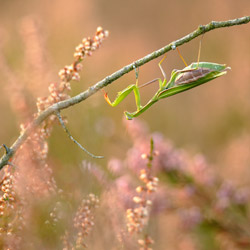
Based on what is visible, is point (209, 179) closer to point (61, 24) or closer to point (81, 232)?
point (81, 232)

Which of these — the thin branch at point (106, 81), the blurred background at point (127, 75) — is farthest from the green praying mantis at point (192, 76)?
the blurred background at point (127, 75)

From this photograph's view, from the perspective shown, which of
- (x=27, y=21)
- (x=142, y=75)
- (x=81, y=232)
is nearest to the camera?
(x=81, y=232)

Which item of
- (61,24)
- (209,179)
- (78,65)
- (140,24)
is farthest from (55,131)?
(140,24)

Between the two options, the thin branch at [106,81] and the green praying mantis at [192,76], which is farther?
the green praying mantis at [192,76]

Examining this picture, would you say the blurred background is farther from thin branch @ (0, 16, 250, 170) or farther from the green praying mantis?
the green praying mantis

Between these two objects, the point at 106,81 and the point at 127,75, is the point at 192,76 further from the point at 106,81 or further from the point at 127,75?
the point at 127,75

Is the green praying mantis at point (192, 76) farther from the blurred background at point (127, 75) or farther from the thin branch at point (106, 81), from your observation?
the blurred background at point (127, 75)
